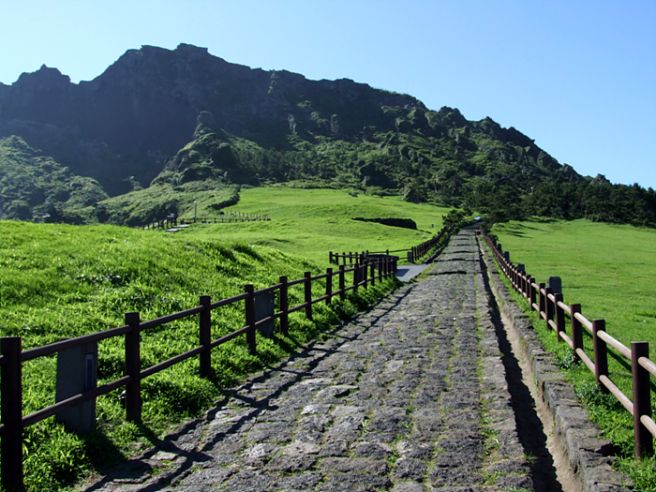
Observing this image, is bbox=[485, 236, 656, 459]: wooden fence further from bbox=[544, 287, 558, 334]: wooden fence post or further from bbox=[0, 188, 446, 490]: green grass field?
bbox=[0, 188, 446, 490]: green grass field

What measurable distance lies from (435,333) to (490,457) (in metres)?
8.28

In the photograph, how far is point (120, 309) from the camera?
12586 mm

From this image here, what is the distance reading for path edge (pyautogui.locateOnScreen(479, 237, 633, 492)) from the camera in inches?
194

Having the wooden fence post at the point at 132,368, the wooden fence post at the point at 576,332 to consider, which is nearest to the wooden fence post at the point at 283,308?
the wooden fence post at the point at 576,332

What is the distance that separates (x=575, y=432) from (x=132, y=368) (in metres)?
4.83

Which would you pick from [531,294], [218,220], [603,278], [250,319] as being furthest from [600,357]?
[218,220]

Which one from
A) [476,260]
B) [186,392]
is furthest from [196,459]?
[476,260]

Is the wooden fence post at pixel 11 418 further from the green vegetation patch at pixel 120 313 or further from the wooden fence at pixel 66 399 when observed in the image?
the green vegetation patch at pixel 120 313

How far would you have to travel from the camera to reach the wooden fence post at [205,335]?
9.21 metres

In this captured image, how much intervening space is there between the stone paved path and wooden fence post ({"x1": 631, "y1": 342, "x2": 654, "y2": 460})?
972 mm

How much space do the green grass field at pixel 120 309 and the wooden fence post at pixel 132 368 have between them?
184 millimetres

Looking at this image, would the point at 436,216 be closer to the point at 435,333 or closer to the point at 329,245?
the point at 329,245

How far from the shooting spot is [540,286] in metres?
14.5

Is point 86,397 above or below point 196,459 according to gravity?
above
